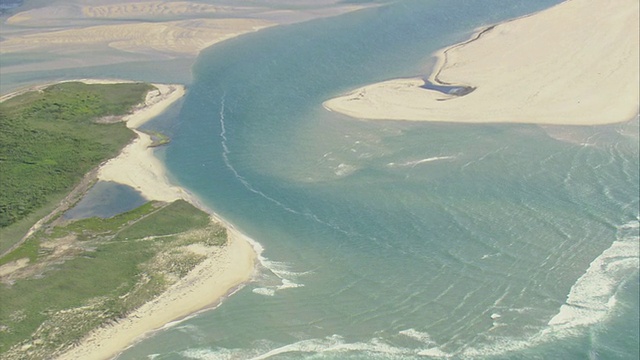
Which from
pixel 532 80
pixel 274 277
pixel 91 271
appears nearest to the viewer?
pixel 91 271

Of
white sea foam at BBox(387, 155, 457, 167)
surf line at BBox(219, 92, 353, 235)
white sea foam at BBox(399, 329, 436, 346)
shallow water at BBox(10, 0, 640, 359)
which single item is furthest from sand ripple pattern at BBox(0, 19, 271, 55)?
white sea foam at BBox(399, 329, 436, 346)

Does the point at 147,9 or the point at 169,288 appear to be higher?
the point at 147,9

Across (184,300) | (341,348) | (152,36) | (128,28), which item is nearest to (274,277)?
(184,300)

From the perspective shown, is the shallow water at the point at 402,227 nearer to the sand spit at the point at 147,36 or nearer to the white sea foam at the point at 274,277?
the white sea foam at the point at 274,277

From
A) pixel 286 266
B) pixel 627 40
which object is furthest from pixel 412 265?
pixel 627 40

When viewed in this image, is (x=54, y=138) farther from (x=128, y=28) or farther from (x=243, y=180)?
(x=128, y=28)

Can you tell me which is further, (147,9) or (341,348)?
(147,9)

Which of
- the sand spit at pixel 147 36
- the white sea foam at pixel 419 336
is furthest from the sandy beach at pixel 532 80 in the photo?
the white sea foam at pixel 419 336
